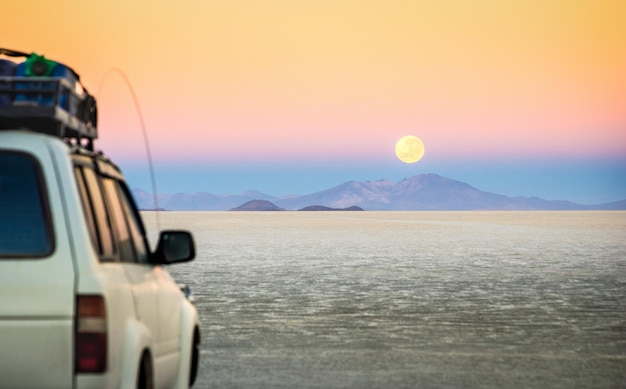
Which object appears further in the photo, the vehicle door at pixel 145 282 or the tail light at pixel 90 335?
the vehicle door at pixel 145 282

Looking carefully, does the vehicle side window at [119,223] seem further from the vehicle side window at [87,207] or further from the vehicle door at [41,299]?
the vehicle door at [41,299]

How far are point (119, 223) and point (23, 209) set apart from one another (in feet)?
3.92

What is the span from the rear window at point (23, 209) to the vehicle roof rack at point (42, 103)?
23 cm

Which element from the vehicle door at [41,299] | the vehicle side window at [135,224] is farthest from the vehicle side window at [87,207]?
the vehicle side window at [135,224]

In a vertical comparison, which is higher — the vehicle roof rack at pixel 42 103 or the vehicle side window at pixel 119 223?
the vehicle roof rack at pixel 42 103

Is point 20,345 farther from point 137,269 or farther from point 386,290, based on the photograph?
point 386,290

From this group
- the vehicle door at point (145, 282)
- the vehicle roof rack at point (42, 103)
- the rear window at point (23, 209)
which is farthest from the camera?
the vehicle door at point (145, 282)

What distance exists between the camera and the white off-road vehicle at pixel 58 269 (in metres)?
4.70

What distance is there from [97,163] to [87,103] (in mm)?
1021

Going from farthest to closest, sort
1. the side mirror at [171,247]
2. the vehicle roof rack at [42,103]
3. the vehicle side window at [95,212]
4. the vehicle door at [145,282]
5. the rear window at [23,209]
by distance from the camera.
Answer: the side mirror at [171,247]
the vehicle door at [145,282]
the vehicle roof rack at [42,103]
the vehicle side window at [95,212]
the rear window at [23,209]

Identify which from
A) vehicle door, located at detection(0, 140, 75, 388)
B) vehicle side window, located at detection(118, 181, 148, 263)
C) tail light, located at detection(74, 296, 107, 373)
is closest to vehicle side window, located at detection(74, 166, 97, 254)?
vehicle door, located at detection(0, 140, 75, 388)

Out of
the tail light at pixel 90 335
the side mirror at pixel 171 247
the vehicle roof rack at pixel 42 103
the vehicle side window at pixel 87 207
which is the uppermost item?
the vehicle roof rack at pixel 42 103

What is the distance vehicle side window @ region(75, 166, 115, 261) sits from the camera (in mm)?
5122

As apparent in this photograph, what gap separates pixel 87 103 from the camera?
269 inches
